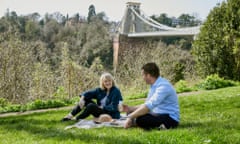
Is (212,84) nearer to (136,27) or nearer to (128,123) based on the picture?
(128,123)

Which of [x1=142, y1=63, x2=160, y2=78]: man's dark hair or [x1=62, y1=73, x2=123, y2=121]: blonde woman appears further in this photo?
[x1=62, y1=73, x2=123, y2=121]: blonde woman

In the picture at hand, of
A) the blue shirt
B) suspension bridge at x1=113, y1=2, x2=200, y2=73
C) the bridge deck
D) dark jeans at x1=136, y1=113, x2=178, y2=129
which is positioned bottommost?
dark jeans at x1=136, y1=113, x2=178, y2=129

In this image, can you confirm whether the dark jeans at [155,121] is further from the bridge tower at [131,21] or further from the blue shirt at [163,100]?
the bridge tower at [131,21]

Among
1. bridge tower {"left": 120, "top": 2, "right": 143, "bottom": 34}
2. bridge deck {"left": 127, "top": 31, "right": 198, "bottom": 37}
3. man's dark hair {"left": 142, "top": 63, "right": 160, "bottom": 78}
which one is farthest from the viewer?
bridge tower {"left": 120, "top": 2, "right": 143, "bottom": 34}

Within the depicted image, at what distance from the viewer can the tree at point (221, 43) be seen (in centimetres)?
1581

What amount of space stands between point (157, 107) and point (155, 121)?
0.20m

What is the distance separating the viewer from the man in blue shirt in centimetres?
479

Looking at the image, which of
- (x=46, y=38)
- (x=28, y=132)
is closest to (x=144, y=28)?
(x=46, y=38)

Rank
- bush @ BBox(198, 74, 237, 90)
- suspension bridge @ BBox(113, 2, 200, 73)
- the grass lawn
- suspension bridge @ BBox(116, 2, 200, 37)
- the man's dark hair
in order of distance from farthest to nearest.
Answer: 1. suspension bridge @ BBox(116, 2, 200, 37)
2. suspension bridge @ BBox(113, 2, 200, 73)
3. bush @ BBox(198, 74, 237, 90)
4. the man's dark hair
5. the grass lawn

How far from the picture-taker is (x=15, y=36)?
13367 millimetres

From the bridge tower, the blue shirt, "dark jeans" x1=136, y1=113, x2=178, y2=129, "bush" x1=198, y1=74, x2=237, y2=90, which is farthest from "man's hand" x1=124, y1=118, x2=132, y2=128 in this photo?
the bridge tower

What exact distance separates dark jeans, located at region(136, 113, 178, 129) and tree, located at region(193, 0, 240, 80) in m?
11.1

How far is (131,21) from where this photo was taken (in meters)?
43.6

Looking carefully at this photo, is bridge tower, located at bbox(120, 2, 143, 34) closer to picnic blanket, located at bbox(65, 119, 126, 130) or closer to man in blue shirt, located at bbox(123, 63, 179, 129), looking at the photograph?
picnic blanket, located at bbox(65, 119, 126, 130)
